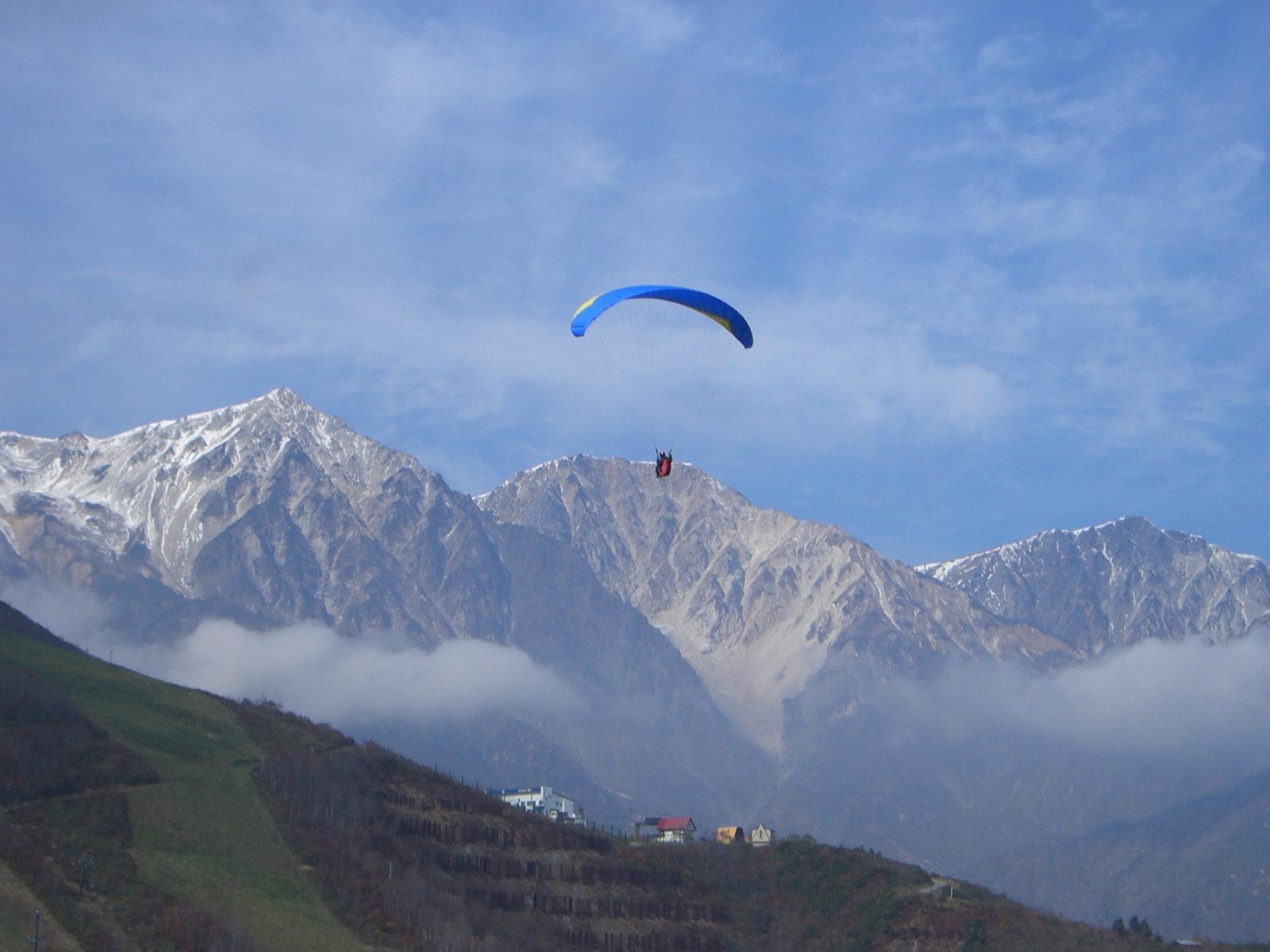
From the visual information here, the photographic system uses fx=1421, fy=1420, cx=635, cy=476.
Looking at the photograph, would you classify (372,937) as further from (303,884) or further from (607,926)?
(607,926)

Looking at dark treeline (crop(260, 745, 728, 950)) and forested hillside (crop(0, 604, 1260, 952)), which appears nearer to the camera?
forested hillside (crop(0, 604, 1260, 952))

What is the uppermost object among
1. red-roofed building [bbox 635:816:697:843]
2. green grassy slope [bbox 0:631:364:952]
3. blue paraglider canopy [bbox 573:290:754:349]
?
blue paraglider canopy [bbox 573:290:754:349]

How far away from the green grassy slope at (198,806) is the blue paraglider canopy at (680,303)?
3996 cm

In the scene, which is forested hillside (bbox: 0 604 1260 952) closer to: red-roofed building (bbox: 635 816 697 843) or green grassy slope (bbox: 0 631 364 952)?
green grassy slope (bbox: 0 631 364 952)

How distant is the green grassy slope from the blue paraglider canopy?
131 feet

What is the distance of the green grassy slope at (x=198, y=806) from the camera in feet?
283

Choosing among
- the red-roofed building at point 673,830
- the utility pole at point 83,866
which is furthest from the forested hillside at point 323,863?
the red-roofed building at point 673,830

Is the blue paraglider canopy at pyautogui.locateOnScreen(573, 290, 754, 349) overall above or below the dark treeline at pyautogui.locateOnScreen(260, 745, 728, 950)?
above

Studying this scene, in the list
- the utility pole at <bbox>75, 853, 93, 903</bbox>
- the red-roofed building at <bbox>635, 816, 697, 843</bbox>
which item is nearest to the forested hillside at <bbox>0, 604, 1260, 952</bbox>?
the utility pole at <bbox>75, 853, 93, 903</bbox>

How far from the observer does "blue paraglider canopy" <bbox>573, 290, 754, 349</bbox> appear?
7669 cm

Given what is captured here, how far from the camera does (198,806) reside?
99375 millimetres

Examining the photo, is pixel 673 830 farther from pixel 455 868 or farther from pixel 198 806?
pixel 198 806

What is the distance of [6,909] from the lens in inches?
2960

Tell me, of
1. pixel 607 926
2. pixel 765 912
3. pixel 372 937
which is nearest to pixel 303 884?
pixel 372 937
